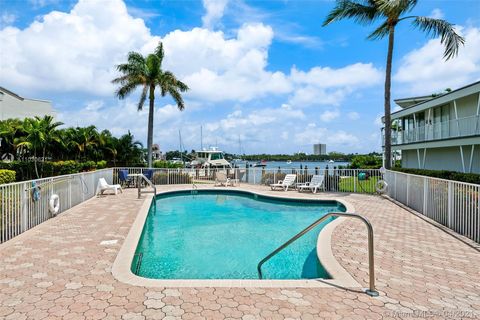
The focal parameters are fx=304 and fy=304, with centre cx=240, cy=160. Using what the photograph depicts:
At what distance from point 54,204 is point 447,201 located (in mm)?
10380

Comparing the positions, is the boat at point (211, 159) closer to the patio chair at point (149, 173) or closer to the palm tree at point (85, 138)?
the palm tree at point (85, 138)

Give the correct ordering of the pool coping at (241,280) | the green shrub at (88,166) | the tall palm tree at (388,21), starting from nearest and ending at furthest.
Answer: the pool coping at (241,280) → the tall palm tree at (388,21) → the green shrub at (88,166)

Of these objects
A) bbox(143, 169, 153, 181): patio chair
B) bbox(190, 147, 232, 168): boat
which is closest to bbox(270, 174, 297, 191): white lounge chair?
bbox(143, 169, 153, 181): patio chair

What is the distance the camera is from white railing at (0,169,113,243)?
20.2 ft

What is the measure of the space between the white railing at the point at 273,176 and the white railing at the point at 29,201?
7098 mm

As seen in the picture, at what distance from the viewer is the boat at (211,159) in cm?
4081

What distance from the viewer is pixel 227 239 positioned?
28.1 ft

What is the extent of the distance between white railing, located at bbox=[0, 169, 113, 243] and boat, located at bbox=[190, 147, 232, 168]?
2983 centimetres

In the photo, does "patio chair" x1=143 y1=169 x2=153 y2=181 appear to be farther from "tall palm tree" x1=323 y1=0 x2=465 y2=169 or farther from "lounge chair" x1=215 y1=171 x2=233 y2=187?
"tall palm tree" x1=323 y1=0 x2=465 y2=169

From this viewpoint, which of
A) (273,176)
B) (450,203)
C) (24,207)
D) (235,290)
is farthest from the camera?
(273,176)

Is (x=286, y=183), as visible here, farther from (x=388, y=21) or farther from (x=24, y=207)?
(x=24, y=207)

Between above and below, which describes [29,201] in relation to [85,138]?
below

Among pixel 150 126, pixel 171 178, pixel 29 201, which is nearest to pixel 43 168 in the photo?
pixel 150 126

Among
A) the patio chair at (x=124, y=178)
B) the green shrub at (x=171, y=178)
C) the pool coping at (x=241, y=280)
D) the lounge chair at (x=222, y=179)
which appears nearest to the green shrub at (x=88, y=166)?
the patio chair at (x=124, y=178)
